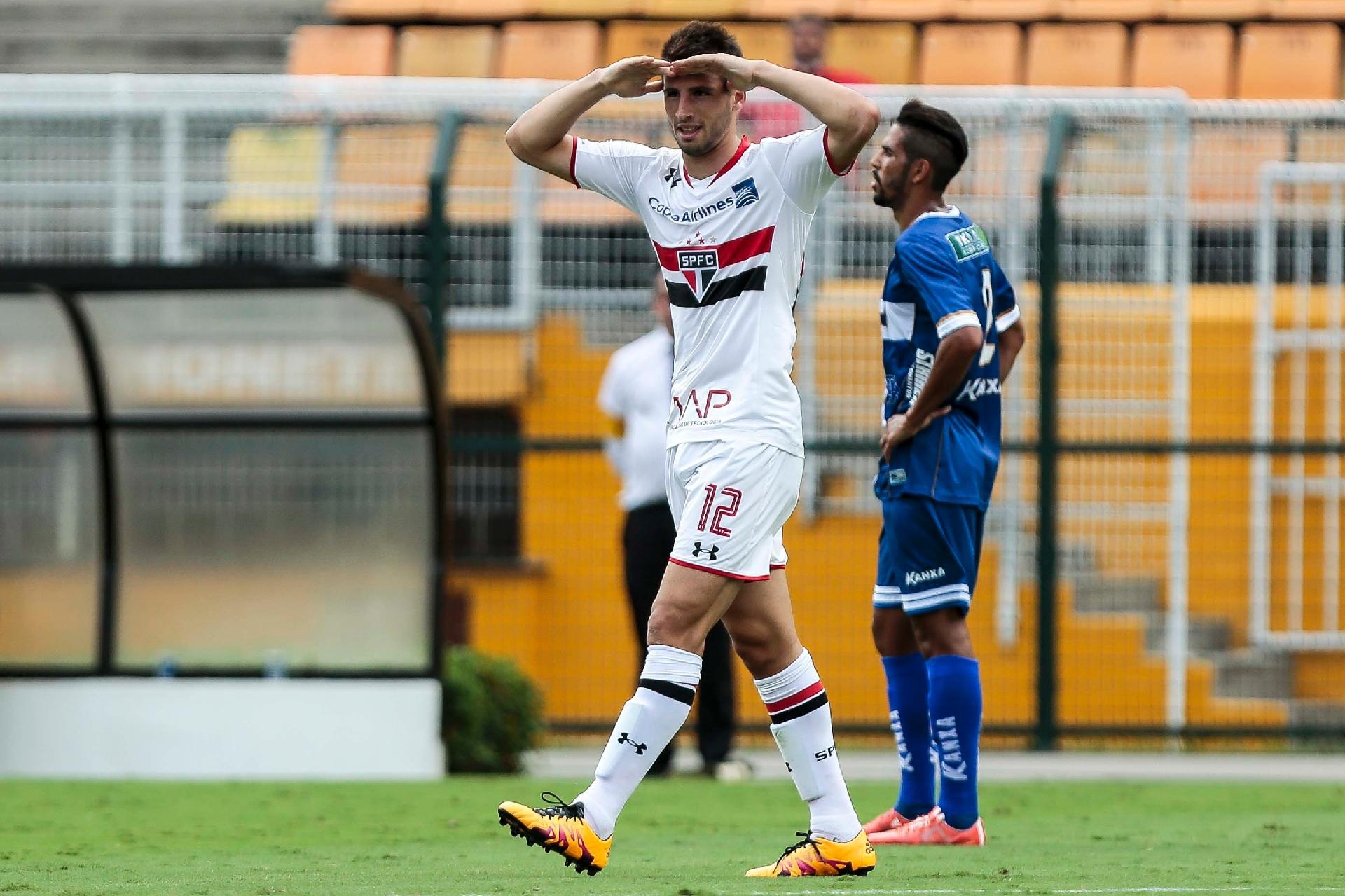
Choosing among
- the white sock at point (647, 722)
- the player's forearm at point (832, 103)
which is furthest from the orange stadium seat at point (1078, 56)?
the white sock at point (647, 722)

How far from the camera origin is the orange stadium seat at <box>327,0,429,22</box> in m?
15.8

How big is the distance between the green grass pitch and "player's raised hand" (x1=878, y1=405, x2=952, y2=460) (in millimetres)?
1143

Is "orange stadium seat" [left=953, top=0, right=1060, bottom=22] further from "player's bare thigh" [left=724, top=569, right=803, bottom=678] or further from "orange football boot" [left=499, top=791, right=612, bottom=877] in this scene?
"orange football boot" [left=499, top=791, right=612, bottom=877]

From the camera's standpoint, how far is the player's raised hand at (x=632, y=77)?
16.8 feet

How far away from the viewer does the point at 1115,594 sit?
10.5m

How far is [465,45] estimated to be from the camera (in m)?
15.3

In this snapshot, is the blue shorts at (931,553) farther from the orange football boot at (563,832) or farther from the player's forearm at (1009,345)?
the orange football boot at (563,832)

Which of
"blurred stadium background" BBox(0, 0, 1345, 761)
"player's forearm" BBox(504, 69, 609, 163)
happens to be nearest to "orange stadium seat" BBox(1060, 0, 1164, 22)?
"blurred stadium background" BBox(0, 0, 1345, 761)

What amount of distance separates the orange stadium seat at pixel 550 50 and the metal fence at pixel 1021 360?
3.88 m

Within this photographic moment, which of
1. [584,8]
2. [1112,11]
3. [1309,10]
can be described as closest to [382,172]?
[584,8]

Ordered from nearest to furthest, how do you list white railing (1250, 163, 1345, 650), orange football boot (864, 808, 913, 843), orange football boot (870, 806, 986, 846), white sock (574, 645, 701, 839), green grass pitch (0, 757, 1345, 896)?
white sock (574, 645, 701, 839) < green grass pitch (0, 757, 1345, 896) < orange football boot (870, 806, 986, 846) < orange football boot (864, 808, 913, 843) < white railing (1250, 163, 1345, 650)

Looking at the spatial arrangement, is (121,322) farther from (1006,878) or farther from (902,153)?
(1006,878)

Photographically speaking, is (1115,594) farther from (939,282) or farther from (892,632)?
(939,282)

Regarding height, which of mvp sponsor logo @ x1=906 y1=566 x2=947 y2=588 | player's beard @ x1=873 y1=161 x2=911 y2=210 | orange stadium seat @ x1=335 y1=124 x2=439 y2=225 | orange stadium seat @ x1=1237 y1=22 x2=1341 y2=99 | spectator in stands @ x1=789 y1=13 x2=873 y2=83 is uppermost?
orange stadium seat @ x1=1237 y1=22 x2=1341 y2=99
